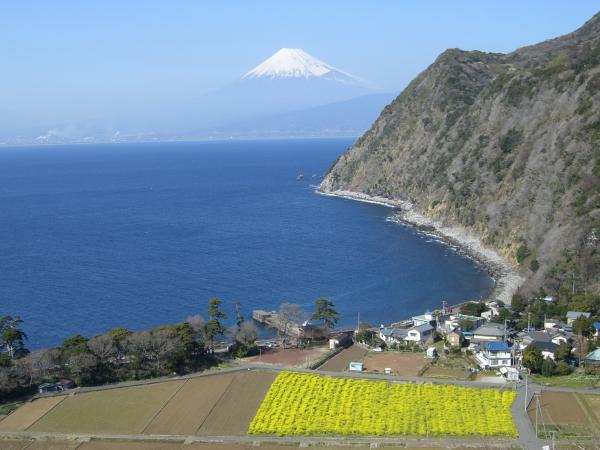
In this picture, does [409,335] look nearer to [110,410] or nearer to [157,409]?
[157,409]

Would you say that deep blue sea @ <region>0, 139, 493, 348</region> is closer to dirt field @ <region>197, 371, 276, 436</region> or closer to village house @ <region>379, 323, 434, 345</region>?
village house @ <region>379, 323, 434, 345</region>

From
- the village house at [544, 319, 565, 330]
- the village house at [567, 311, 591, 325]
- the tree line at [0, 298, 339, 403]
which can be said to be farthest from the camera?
the village house at [567, 311, 591, 325]

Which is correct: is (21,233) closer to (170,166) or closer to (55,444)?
(55,444)

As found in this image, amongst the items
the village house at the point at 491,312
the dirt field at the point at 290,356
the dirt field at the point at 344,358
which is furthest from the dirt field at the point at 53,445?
the village house at the point at 491,312

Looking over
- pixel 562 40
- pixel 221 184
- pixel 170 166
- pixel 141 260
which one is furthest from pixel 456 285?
pixel 170 166

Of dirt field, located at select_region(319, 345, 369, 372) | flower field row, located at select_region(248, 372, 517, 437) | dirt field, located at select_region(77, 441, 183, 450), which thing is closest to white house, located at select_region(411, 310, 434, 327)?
dirt field, located at select_region(319, 345, 369, 372)

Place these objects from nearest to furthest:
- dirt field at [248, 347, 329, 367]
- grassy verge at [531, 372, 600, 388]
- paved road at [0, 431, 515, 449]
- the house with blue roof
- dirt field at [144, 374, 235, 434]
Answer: paved road at [0, 431, 515, 449]
dirt field at [144, 374, 235, 434]
grassy verge at [531, 372, 600, 388]
the house with blue roof
dirt field at [248, 347, 329, 367]

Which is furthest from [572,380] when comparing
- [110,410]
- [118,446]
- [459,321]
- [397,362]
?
[110,410]
